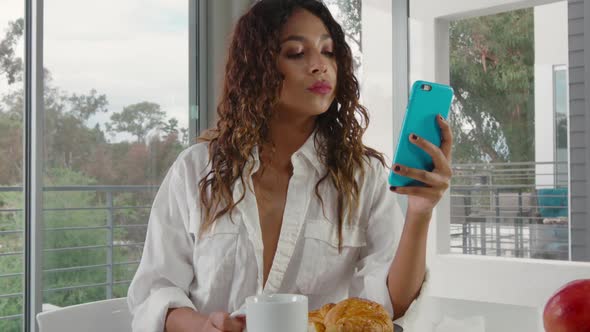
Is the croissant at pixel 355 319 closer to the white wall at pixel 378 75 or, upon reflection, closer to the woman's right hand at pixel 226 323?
the woman's right hand at pixel 226 323

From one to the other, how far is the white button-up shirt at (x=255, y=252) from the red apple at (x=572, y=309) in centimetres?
62

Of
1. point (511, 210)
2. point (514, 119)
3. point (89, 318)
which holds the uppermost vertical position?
point (514, 119)

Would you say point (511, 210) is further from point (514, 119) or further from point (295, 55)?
point (295, 55)

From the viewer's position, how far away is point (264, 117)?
1.46 m

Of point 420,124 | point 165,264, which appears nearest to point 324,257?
point 165,264

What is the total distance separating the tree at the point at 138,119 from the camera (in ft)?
10.5

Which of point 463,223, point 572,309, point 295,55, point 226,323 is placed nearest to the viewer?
point 572,309

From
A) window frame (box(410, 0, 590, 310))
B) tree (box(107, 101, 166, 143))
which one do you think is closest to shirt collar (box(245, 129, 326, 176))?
window frame (box(410, 0, 590, 310))

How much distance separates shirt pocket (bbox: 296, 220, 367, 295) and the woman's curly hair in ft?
0.10

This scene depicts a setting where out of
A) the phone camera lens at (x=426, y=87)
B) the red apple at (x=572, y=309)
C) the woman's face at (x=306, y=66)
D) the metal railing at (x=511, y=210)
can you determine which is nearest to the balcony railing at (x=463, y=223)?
the metal railing at (x=511, y=210)

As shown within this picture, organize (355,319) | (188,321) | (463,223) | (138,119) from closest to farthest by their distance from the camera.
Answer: (355,319) → (188,321) → (138,119) → (463,223)

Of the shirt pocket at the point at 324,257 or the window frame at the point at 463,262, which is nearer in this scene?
the shirt pocket at the point at 324,257

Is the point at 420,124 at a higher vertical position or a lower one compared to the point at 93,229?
higher

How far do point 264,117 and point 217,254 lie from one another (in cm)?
35
